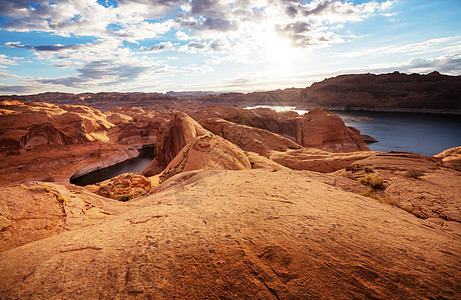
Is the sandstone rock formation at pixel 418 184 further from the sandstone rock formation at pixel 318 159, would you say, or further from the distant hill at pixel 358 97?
the distant hill at pixel 358 97

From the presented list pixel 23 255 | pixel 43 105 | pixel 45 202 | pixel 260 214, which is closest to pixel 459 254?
pixel 260 214

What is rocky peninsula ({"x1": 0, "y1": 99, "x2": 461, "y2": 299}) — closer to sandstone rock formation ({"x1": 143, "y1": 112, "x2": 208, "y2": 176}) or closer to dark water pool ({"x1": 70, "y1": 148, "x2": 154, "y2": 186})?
sandstone rock formation ({"x1": 143, "y1": 112, "x2": 208, "y2": 176})

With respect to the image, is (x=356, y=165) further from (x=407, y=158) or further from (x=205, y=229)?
(x=205, y=229)

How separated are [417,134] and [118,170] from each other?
220 feet

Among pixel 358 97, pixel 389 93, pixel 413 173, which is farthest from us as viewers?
pixel 358 97

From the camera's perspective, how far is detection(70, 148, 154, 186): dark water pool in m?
27.8

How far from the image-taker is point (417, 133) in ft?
155

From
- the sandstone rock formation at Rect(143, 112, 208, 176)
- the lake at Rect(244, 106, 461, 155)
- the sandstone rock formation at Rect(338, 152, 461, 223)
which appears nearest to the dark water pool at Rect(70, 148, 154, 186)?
the sandstone rock formation at Rect(143, 112, 208, 176)

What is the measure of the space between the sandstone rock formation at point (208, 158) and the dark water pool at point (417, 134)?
37.6 m

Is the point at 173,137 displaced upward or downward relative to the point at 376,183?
upward

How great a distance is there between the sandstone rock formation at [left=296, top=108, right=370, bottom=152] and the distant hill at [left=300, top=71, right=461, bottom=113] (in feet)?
206

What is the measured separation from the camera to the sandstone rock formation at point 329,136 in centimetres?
3158

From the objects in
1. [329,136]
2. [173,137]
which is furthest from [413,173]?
[329,136]

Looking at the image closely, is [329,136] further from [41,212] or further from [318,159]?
[41,212]
